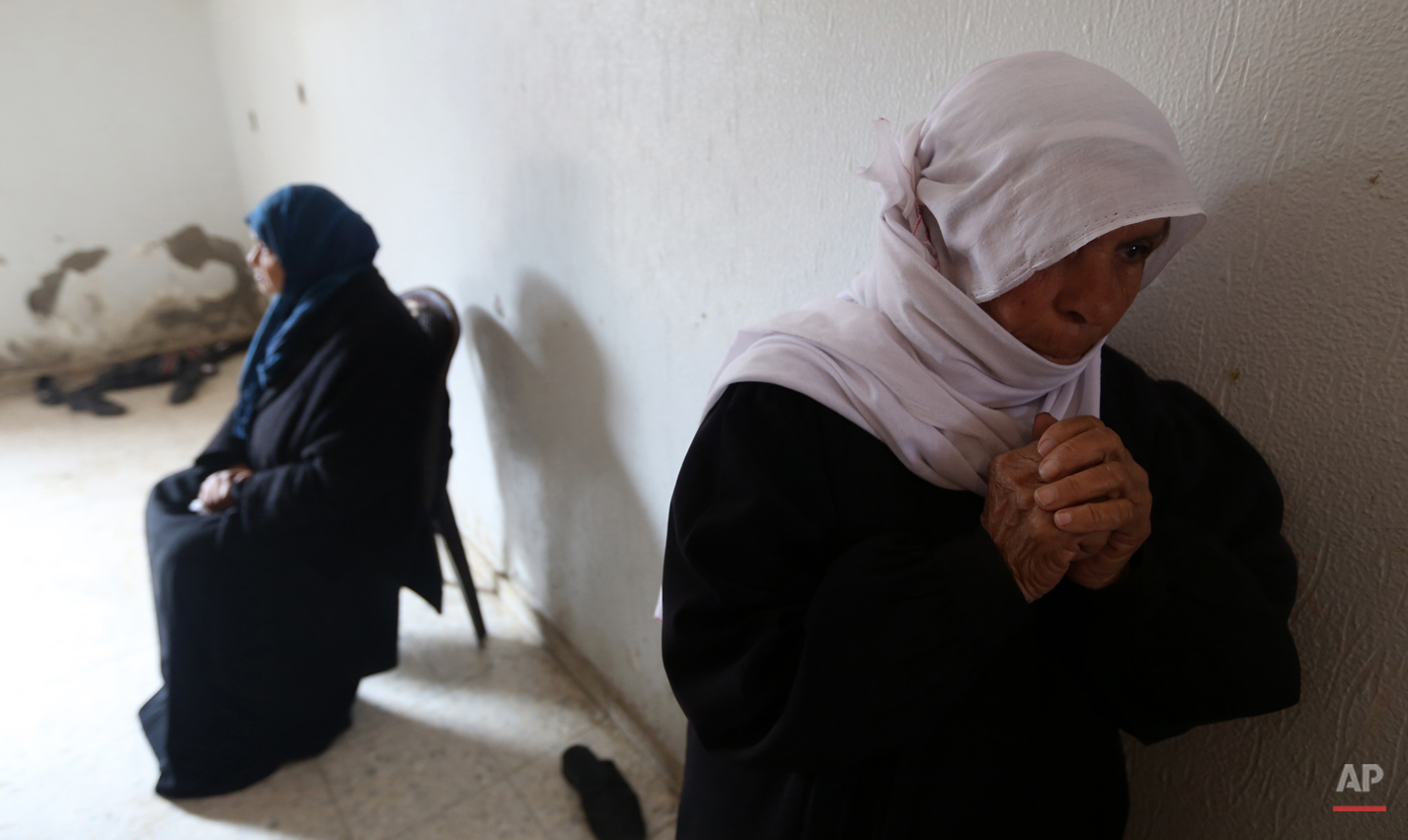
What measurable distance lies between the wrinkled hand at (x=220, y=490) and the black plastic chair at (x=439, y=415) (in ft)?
1.35

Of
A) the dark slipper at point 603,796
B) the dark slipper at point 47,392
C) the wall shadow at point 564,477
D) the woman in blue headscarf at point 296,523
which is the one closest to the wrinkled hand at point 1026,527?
the wall shadow at point 564,477

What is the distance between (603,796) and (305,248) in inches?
56.0

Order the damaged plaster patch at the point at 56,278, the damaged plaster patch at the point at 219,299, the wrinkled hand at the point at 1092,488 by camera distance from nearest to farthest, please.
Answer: the wrinkled hand at the point at 1092,488, the damaged plaster patch at the point at 56,278, the damaged plaster patch at the point at 219,299

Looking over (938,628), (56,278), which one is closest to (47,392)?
(56,278)

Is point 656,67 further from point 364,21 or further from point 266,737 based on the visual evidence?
point 266,737

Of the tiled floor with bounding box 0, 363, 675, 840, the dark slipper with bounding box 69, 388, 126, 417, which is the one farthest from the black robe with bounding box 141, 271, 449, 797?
the dark slipper with bounding box 69, 388, 126, 417

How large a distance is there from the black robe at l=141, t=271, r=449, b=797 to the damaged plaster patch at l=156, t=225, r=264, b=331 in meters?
3.31

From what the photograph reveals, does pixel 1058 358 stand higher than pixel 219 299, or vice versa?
pixel 1058 358

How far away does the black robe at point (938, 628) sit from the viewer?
0.73 metres

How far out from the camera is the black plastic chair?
1.94 m

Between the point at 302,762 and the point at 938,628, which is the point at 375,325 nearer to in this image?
the point at 302,762

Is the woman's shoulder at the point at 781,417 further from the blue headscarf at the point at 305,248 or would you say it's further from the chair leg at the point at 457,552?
the chair leg at the point at 457,552

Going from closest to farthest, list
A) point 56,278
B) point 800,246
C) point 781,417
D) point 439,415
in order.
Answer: point 781,417 → point 800,246 → point 439,415 → point 56,278

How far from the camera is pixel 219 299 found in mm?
4750
